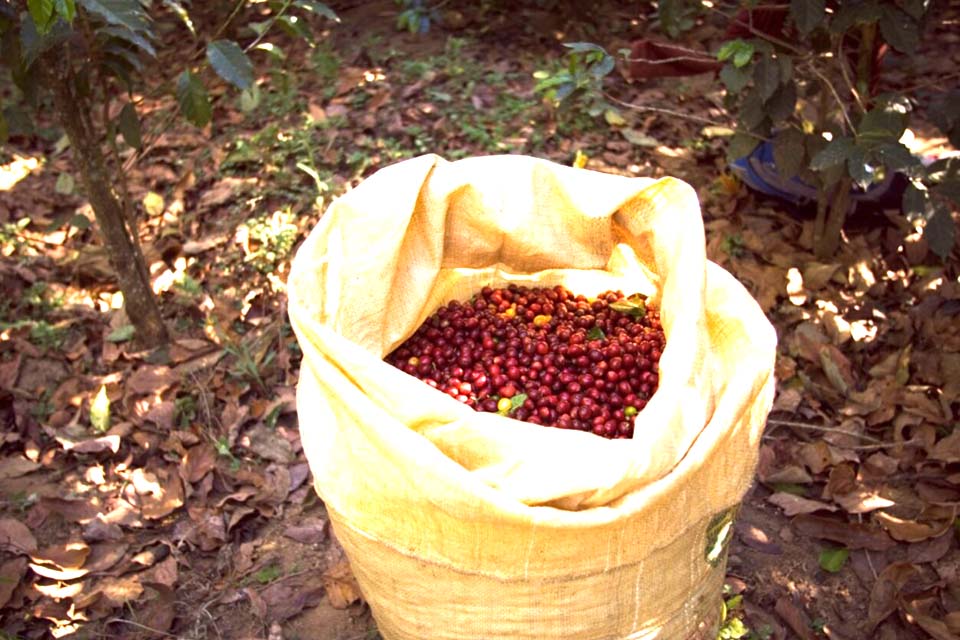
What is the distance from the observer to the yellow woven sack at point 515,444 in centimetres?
157

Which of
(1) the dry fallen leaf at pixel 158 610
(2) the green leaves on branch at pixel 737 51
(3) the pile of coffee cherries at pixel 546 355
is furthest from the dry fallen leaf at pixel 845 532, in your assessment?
(1) the dry fallen leaf at pixel 158 610

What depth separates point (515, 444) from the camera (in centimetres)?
157

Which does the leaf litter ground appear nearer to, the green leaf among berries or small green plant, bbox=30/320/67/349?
small green plant, bbox=30/320/67/349

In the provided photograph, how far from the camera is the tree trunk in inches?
104

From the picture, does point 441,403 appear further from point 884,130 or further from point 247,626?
point 884,130

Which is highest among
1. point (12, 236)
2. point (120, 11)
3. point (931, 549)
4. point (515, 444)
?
point (120, 11)

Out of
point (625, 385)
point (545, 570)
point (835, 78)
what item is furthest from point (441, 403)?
point (835, 78)

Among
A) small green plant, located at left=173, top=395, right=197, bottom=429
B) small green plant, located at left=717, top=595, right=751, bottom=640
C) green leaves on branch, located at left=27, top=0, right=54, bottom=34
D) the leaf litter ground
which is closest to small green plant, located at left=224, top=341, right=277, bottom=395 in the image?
the leaf litter ground

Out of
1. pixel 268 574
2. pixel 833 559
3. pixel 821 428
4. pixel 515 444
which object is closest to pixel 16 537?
pixel 268 574

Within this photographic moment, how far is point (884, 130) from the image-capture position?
257cm

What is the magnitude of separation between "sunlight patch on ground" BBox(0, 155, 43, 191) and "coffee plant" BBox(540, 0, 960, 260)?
2.52 meters

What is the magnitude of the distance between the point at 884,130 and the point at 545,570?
169 centimetres

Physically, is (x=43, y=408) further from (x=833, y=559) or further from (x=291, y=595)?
(x=833, y=559)

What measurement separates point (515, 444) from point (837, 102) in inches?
75.9
